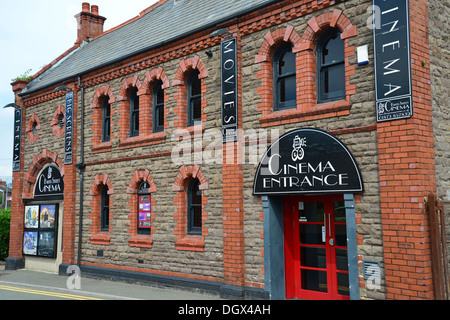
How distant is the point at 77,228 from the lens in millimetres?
15312

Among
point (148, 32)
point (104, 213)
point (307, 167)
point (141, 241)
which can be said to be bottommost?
point (141, 241)

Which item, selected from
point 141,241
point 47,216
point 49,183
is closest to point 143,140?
point 141,241

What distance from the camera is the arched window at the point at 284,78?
10094 mm

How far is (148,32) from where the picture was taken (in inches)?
584

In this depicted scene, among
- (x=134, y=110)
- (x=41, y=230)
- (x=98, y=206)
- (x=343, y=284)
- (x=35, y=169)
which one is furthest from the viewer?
(x=35, y=169)

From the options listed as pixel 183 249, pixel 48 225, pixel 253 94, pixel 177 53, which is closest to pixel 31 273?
pixel 48 225

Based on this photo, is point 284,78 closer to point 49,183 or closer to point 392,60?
point 392,60

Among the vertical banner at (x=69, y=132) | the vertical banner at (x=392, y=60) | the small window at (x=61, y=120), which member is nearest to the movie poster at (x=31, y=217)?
the vertical banner at (x=69, y=132)

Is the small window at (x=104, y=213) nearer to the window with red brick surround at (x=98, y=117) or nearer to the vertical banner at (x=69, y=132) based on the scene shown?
the window with red brick surround at (x=98, y=117)

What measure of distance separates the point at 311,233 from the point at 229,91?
4.04 m

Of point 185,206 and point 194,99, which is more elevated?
point 194,99

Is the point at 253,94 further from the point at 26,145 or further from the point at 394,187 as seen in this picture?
the point at 26,145

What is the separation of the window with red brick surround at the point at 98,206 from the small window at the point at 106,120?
149 centimetres

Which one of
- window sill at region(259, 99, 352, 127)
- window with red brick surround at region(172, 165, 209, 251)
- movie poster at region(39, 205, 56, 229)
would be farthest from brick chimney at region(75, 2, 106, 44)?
window sill at region(259, 99, 352, 127)
